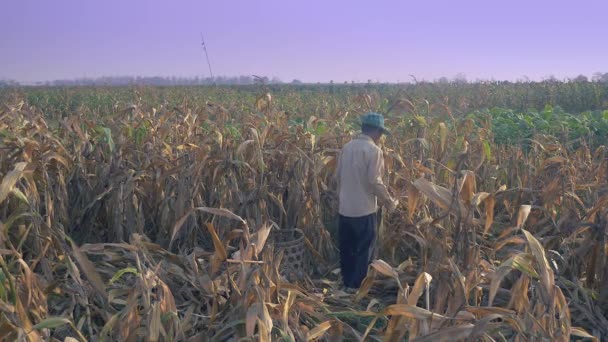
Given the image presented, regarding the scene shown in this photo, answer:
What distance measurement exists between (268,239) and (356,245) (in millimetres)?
656

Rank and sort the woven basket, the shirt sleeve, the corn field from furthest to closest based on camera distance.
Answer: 1. the woven basket
2. the shirt sleeve
3. the corn field

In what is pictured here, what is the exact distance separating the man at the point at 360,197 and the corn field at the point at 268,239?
20 centimetres

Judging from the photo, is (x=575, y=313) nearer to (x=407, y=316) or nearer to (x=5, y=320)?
(x=407, y=316)

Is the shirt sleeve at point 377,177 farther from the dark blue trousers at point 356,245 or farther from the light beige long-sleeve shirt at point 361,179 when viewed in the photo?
the dark blue trousers at point 356,245

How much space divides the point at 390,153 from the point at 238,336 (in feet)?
7.47

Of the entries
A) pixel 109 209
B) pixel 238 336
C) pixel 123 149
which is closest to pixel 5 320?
pixel 238 336

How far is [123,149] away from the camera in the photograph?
4504 millimetres

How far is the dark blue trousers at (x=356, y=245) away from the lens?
395cm

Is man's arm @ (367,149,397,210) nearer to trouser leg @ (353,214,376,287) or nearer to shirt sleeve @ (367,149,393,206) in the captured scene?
shirt sleeve @ (367,149,393,206)

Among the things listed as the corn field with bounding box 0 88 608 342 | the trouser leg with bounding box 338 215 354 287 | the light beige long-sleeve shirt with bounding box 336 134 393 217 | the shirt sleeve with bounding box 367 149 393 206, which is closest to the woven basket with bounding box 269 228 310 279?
the corn field with bounding box 0 88 608 342

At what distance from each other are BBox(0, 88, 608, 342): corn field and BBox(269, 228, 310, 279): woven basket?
0.06 meters

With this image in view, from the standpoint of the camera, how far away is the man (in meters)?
3.83

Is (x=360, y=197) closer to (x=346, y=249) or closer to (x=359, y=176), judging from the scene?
(x=359, y=176)

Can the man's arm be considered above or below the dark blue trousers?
above
